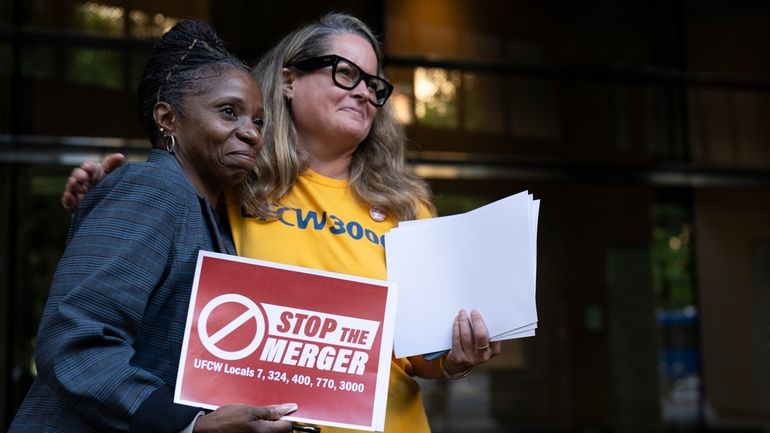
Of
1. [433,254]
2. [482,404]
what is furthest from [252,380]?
[482,404]

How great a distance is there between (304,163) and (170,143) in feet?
1.69

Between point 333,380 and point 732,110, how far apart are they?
21.3ft

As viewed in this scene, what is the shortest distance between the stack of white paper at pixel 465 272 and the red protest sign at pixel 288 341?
289 millimetres

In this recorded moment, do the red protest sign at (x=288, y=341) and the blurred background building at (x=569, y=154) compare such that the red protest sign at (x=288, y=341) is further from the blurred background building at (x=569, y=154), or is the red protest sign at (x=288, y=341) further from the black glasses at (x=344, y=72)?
the blurred background building at (x=569, y=154)

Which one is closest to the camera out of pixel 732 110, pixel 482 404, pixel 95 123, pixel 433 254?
pixel 433 254

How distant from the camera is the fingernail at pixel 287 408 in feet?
5.11

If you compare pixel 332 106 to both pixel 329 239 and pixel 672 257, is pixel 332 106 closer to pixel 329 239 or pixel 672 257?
pixel 329 239

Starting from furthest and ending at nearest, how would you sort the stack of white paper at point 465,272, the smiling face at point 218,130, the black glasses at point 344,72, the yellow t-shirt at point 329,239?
the black glasses at point 344,72, the yellow t-shirt at point 329,239, the stack of white paper at point 465,272, the smiling face at point 218,130

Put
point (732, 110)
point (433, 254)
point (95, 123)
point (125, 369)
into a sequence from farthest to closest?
point (732, 110)
point (95, 123)
point (433, 254)
point (125, 369)

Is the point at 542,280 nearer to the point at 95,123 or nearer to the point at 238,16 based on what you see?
the point at 238,16

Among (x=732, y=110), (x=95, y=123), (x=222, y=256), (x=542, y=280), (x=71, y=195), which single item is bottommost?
(x=222, y=256)

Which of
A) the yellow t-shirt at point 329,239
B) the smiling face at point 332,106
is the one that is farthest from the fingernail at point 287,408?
the smiling face at point 332,106

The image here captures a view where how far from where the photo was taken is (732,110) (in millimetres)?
7355

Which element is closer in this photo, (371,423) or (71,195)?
(371,423)
